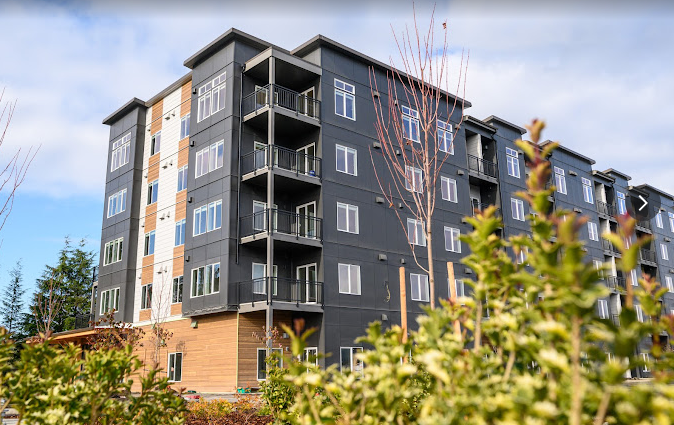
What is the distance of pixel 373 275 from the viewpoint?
26391 millimetres

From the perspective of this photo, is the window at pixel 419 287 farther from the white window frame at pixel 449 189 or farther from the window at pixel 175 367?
the window at pixel 175 367

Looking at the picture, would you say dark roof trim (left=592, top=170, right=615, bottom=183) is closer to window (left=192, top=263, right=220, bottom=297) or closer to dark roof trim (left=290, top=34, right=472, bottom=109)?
dark roof trim (left=290, top=34, right=472, bottom=109)

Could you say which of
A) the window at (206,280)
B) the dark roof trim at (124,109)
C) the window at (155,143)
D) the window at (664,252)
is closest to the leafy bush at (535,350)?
the window at (206,280)

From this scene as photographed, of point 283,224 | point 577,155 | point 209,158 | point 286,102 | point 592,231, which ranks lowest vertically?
point 283,224

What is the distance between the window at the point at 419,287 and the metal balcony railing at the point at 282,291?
244 inches

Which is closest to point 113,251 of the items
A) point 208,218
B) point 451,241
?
point 208,218

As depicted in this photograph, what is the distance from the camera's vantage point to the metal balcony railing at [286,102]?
25703 millimetres

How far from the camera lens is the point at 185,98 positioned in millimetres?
30750

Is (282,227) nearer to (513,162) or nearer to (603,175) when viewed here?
(513,162)

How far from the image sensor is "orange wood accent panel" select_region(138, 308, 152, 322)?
29663 mm

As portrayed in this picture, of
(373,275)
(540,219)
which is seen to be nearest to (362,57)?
(373,275)

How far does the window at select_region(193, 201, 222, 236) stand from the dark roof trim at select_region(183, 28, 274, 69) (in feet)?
27.0

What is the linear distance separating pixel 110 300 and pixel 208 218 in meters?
11.5

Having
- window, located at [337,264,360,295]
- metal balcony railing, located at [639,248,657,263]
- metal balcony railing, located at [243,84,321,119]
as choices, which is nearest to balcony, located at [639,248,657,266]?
metal balcony railing, located at [639,248,657,263]
